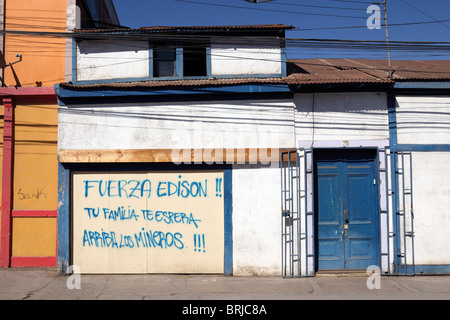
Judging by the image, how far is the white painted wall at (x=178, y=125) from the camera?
750cm

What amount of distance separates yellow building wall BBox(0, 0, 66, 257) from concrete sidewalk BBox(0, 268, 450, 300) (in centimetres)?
94

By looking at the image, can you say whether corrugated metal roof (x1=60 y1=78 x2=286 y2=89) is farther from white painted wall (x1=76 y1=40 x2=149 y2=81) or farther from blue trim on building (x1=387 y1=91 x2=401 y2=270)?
blue trim on building (x1=387 y1=91 x2=401 y2=270)

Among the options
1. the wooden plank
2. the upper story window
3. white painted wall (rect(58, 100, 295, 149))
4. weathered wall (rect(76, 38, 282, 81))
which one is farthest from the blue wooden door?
weathered wall (rect(76, 38, 282, 81))

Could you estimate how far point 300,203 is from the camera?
7348mm

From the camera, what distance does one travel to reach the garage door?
7.45m

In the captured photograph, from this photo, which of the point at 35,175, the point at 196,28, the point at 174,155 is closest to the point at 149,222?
the point at 174,155

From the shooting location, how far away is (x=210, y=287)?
21.6 feet

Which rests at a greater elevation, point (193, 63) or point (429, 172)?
point (193, 63)

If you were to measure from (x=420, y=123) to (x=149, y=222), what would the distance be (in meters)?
6.13

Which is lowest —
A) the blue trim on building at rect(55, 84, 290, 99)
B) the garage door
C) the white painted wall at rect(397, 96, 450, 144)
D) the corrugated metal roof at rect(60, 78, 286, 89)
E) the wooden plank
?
the garage door

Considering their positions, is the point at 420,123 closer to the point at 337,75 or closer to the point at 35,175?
the point at 337,75

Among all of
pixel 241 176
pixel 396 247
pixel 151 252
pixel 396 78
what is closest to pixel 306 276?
pixel 396 247

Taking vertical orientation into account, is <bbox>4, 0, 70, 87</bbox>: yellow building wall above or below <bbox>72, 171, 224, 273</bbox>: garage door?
above
